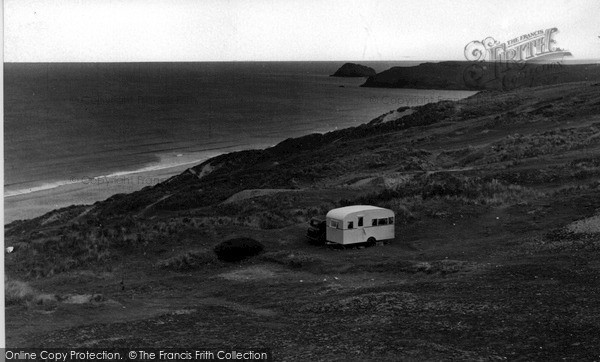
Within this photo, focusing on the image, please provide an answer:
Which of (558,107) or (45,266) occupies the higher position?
(558,107)

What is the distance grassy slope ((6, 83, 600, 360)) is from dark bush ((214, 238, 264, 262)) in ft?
1.67

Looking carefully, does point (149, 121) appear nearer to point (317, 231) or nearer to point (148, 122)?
point (148, 122)

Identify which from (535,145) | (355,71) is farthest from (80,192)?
(355,71)

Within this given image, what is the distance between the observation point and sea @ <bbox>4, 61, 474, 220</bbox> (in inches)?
2488

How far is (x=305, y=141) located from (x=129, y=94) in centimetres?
8166

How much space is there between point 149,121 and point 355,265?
78454mm

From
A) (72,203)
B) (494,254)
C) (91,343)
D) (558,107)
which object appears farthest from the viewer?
(558,107)

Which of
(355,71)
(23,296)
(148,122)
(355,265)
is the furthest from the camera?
(355,71)

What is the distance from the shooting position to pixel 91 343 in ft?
51.0

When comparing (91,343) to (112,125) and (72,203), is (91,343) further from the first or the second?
(112,125)

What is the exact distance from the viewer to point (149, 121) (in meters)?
97.2

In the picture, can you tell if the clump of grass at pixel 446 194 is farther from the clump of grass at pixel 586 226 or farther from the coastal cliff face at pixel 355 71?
the coastal cliff face at pixel 355 71

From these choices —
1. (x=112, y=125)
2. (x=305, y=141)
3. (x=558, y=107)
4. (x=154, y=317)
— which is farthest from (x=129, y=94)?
(x=154, y=317)

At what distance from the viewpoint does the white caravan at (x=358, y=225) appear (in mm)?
25016
